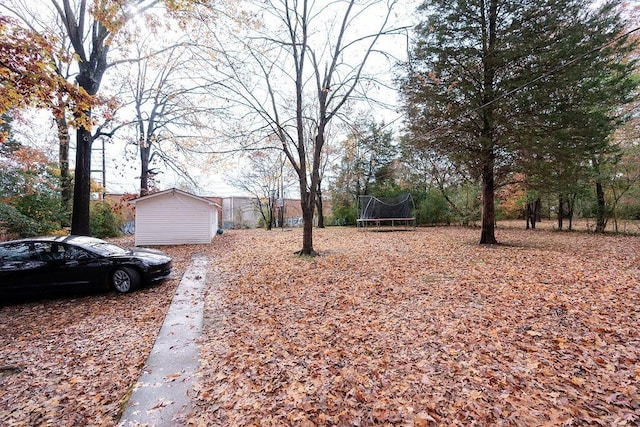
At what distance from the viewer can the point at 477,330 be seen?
352 centimetres

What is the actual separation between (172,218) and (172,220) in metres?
0.09

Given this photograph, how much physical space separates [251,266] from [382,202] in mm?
11608

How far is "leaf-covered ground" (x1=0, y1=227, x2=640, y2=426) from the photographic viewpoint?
226 cm

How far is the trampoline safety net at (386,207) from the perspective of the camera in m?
17.3

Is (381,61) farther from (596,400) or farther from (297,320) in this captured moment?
(596,400)

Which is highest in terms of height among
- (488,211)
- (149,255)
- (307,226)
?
(488,211)

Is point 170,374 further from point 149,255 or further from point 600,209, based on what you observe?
point 600,209

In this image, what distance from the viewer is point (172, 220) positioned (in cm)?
1302

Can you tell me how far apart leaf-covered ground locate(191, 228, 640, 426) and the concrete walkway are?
0.16m

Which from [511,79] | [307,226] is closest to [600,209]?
[511,79]

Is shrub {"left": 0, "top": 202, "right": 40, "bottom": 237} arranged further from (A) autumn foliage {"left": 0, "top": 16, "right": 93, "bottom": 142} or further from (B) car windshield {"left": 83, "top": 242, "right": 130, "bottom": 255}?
(A) autumn foliage {"left": 0, "top": 16, "right": 93, "bottom": 142}

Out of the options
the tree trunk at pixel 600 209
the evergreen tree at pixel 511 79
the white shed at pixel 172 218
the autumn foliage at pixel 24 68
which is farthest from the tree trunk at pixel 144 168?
the tree trunk at pixel 600 209

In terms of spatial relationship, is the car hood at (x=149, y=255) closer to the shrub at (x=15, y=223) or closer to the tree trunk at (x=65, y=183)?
the shrub at (x=15, y=223)

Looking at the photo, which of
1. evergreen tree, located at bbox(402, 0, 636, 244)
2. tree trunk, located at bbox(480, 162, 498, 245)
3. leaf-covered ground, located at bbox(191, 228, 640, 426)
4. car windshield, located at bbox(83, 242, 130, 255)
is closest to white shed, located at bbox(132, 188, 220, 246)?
car windshield, located at bbox(83, 242, 130, 255)
